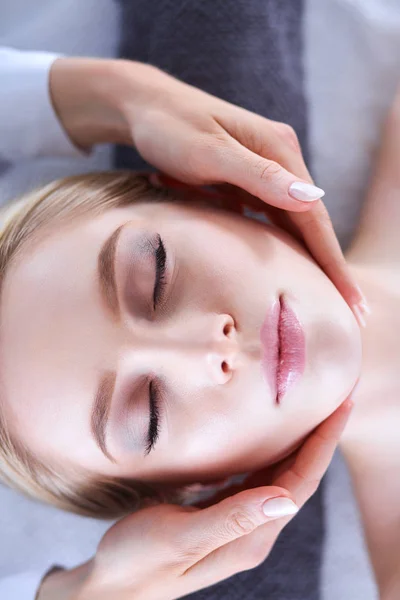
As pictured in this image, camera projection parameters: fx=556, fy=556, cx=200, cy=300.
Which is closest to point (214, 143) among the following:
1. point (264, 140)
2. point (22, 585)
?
point (264, 140)

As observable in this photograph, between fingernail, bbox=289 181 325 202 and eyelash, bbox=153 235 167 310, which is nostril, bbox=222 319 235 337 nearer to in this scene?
eyelash, bbox=153 235 167 310

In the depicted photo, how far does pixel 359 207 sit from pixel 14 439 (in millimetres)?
836

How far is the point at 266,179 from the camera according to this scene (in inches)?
33.4

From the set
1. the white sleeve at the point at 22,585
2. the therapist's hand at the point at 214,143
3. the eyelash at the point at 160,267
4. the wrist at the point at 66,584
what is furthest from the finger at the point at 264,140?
the white sleeve at the point at 22,585

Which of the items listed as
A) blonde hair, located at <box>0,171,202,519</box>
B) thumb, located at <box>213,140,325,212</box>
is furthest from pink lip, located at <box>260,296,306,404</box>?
blonde hair, located at <box>0,171,202,519</box>

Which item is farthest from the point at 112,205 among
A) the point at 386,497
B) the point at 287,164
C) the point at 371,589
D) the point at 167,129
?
the point at 371,589

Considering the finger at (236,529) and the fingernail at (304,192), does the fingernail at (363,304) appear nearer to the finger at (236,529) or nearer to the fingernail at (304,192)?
the fingernail at (304,192)

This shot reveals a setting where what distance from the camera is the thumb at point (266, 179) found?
2.76ft

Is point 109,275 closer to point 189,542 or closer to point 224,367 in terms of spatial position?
point 224,367

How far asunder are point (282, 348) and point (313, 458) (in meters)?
0.24

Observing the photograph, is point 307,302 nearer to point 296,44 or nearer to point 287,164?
point 287,164

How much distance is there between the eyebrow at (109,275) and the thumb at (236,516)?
0.35 metres

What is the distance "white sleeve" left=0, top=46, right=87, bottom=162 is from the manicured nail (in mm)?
663

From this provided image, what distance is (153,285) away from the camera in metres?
0.83
